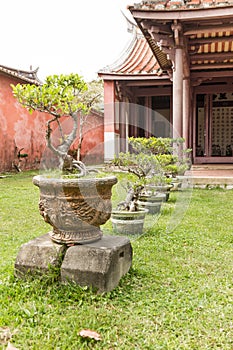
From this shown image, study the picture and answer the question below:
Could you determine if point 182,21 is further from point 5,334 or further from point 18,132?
point 5,334

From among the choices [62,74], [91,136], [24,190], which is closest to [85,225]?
[62,74]

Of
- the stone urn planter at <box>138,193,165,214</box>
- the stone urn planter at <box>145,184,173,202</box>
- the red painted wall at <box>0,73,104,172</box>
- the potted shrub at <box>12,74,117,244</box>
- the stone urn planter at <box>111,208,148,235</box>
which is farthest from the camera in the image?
the red painted wall at <box>0,73,104,172</box>

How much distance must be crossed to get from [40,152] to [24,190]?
5655mm

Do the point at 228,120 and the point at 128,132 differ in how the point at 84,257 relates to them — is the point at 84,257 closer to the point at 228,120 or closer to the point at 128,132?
the point at 128,132

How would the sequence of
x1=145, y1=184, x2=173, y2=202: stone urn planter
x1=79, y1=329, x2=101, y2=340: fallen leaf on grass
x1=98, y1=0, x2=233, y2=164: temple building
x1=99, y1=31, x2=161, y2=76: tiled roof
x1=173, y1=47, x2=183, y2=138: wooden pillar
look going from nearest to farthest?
x1=79, y1=329, x2=101, y2=340: fallen leaf on grass < x1=145, y1=184, x2=173, y2=202: stone urn planter < x1=98, y1=0, x2=233, y2=164: temple building < x1=173, y1=47, x2=183, y2=138: wooden pillar < x1=99, y1=31, x2=161, y2=76: tiled roof

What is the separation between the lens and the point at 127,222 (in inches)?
149

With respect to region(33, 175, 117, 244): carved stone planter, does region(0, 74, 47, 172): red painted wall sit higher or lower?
higher

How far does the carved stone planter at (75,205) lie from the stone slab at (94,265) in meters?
0.11

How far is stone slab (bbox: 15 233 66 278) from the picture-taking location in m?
2.47

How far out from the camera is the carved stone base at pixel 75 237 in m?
2.52

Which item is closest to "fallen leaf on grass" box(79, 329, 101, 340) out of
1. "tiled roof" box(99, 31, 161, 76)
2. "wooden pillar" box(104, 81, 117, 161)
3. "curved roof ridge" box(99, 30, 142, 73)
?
"wooden pillar" box(104, 81, 117, 161)

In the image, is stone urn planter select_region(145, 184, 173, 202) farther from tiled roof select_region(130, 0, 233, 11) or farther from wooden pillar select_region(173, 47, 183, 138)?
tiled roof select_region(130, 0, 233, 11)

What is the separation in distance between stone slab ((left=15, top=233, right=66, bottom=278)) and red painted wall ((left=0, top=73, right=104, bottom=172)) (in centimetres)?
691

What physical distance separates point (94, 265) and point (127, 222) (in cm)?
148
